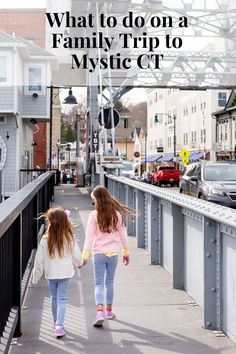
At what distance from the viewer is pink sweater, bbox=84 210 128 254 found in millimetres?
6203

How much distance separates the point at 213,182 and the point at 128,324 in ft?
38.2

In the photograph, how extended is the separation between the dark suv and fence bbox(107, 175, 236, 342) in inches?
273

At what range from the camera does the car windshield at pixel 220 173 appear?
17.8 m

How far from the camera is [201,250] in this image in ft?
21.0

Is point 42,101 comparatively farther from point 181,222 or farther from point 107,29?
point 181,222

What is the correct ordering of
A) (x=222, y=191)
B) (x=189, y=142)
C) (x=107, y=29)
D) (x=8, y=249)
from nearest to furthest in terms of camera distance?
(x=8, y=249)
(x=222, y=191)
(x=107, y=29)
(x=189, y=142)

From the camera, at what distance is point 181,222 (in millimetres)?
7562

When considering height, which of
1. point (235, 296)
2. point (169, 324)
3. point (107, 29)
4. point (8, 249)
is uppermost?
point (107, 29)

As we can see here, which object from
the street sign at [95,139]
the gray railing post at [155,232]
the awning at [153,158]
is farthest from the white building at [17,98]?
the awning at [153,158]

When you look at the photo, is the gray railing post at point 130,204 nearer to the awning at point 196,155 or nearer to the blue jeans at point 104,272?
the blue jeans at point 104,272

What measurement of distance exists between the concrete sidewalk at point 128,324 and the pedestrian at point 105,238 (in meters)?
0.34

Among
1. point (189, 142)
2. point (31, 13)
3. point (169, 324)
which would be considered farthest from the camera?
point (189, 142)

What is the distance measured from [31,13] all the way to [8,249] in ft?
203

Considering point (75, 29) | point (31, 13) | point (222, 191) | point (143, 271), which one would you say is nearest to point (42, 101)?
point (75, 29)
